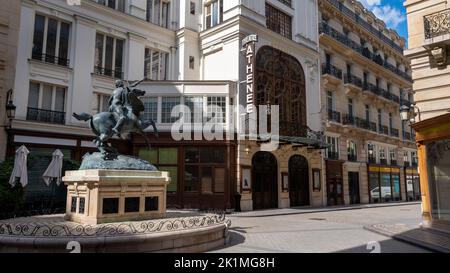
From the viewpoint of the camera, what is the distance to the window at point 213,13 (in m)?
24.5

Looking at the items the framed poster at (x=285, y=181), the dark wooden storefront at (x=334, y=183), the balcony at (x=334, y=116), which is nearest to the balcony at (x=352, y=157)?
the dark wooden storefront at (x=334, y=183)

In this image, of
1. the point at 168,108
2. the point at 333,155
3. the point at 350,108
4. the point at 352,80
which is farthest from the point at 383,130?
the point at 168,108

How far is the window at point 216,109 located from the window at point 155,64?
4693 mm

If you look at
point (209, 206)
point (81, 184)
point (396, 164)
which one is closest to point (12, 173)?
point (81, 184)

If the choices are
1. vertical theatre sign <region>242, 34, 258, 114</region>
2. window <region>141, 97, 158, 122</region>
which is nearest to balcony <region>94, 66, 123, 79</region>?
window <region>141, 97, 158, 122</region>

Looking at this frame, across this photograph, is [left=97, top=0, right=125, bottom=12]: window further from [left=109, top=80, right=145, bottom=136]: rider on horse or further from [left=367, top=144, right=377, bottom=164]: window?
[left=367, top=144, right=377, bottom=164]: window

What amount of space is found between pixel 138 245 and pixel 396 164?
3476 centimetres

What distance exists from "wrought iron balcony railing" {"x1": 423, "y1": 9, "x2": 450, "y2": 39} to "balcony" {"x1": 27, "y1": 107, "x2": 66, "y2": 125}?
17.5 meters

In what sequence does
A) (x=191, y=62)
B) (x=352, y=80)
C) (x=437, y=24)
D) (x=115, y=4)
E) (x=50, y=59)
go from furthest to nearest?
(x=352, y=80)
(x=191, y=62)
(x=115, y=4)
(x=50, y=59)
(x=437, y=24)

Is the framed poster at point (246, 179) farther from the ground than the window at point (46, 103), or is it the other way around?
the window at point (46, 103)

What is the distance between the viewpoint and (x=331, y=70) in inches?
1168

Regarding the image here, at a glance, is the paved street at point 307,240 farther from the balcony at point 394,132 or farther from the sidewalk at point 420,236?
the balcony at point 394,132

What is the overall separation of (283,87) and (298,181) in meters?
6.90

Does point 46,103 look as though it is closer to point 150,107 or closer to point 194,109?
point 150,107
